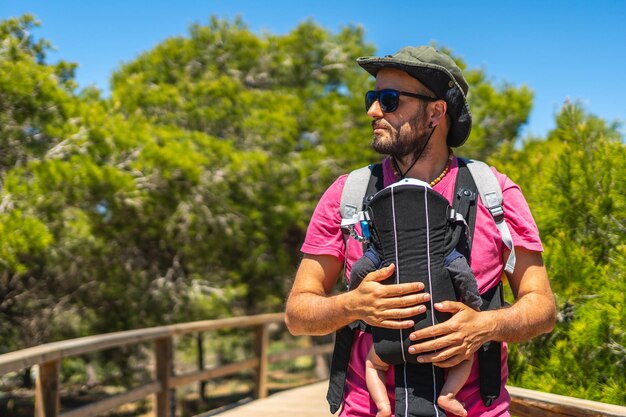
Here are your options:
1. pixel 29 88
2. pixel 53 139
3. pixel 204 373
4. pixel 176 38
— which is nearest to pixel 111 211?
pixel 53 139

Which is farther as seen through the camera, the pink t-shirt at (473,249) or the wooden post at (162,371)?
the wooden post at (162,371)

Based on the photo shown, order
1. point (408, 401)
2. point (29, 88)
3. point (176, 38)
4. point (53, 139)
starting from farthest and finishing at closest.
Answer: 1. point (176, 38)
2. point (53, 139)
3. point (29, 88)
4. point (408, 401)

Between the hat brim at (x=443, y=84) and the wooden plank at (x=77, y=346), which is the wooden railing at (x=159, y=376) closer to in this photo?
the wooden plank at (x=77, y=346)

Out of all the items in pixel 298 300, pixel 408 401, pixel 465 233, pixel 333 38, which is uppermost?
pixel 333 38

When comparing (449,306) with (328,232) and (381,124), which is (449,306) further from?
(381,124)

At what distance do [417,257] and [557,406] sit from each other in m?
2.05

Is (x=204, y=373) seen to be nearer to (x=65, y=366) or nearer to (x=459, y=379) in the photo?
(x=459, y=379)

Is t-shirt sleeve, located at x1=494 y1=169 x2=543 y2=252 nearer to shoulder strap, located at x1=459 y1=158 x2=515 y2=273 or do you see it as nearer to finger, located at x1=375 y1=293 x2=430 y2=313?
shoulder strap, located at x1=459 y1=158 x2=515 y2=273

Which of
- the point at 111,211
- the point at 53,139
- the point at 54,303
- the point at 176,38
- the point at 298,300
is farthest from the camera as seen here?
the point at 176,38

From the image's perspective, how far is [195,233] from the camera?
53.7 ft

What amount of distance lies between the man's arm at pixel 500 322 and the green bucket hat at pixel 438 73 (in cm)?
38

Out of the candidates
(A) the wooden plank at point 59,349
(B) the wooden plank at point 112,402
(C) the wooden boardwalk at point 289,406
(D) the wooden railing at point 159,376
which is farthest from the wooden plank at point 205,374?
(A) the wooden plank at point 59,349

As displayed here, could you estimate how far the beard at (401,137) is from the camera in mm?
1957

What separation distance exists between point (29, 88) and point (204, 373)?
5.17 metres
